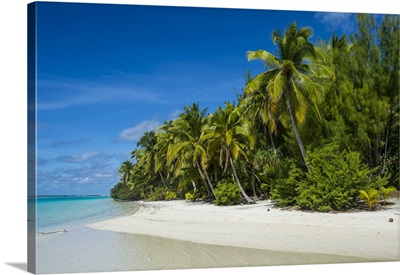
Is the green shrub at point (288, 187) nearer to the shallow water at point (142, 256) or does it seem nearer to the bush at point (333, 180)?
the bush at point (333, 180)

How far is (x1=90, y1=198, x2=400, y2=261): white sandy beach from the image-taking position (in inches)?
310

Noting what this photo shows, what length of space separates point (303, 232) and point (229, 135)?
824 centimetres

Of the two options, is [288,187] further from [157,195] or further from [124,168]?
[157,195]

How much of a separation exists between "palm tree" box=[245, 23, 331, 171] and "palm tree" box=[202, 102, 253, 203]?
3.93 meters

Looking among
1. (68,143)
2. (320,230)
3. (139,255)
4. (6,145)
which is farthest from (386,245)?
(6,145)

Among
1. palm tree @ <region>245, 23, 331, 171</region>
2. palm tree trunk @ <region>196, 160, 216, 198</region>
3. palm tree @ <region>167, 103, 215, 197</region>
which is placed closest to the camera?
palm tree @ <region>245, 23, 331, 171</region>

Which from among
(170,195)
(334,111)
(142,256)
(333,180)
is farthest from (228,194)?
(142,256)

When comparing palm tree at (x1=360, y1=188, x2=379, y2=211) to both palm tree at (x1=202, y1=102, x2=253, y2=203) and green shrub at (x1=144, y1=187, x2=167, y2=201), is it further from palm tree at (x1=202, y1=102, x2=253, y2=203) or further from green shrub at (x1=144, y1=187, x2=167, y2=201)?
green shrub at (x1=144, y1=187, x2=167, y2=201)

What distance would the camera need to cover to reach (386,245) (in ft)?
26.5

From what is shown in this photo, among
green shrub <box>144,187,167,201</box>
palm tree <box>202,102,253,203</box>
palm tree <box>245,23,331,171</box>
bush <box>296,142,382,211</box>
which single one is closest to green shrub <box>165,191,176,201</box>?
green shrub <box>144,187,167,201</box>

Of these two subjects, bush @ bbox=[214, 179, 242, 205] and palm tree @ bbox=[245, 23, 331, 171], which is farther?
bush @ bbox=[214, 179, 242, 205]

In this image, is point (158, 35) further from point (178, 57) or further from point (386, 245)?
point (386, 245)

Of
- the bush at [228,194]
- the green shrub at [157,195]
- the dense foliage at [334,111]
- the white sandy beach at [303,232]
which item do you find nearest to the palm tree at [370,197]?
the dense foliage at [334,111]

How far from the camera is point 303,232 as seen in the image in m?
8.42
